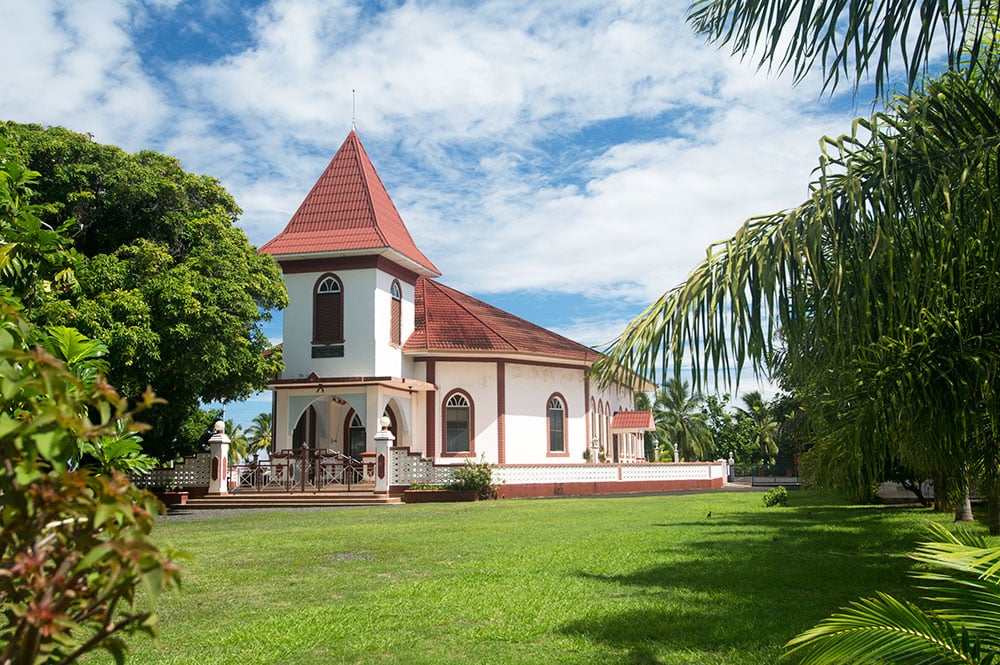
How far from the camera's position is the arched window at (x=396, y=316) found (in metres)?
30.6

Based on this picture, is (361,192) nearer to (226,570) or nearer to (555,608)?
(226,570)

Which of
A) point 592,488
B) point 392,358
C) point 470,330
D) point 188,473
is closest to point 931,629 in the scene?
point 188,473

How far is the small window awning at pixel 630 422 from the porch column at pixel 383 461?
1424 centimetres

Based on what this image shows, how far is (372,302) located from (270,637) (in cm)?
2339

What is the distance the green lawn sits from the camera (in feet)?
19.8

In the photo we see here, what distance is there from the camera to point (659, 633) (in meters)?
6.38

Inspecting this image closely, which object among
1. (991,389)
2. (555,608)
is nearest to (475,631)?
(555,608)

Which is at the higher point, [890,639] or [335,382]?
[335,382]

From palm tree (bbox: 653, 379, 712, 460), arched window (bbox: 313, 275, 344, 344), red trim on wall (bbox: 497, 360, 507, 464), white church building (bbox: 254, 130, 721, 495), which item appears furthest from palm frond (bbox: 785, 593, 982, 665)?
palm tree (bbox: 653, 379, 712, 460)

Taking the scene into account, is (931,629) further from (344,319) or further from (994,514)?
(344,319)

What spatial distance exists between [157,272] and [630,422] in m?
22.2

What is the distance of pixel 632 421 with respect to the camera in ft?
126

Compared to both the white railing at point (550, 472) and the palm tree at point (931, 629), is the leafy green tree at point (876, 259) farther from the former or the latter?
the white railing at point (550, 472)

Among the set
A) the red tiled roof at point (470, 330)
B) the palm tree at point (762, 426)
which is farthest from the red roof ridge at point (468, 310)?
the palm tree at point (762, 426)
